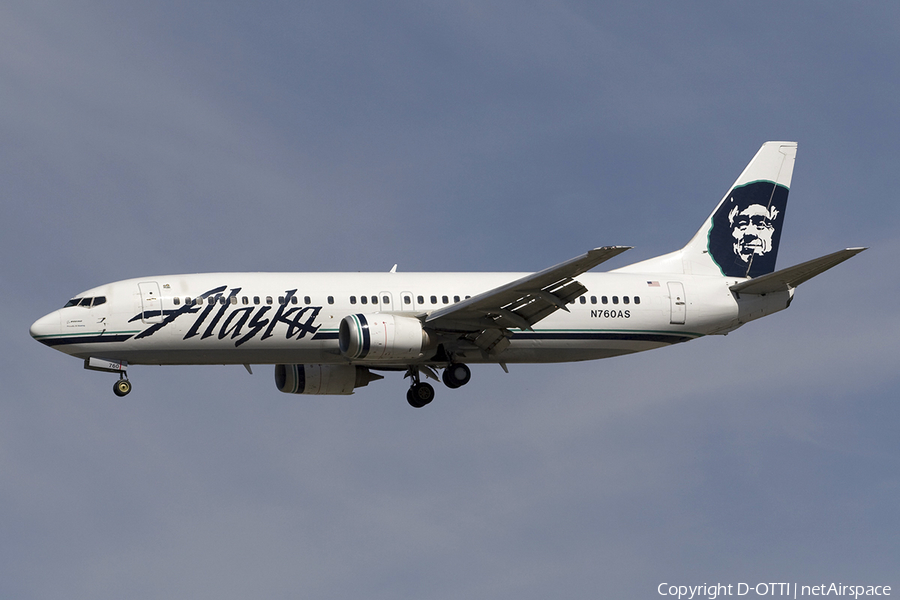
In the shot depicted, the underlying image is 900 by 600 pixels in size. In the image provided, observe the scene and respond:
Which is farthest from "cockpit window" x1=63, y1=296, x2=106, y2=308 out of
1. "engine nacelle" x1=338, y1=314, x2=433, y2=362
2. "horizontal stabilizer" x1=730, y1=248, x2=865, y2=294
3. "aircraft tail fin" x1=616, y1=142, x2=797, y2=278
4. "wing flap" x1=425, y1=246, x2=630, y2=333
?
"horizontal stabilizer" x1=730, y1=248, x2=865, y2=294

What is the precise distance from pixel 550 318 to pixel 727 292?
7.04 meters

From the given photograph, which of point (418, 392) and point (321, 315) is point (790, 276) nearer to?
point (418, 392)

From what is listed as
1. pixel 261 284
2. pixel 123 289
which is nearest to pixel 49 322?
pixel 123 289

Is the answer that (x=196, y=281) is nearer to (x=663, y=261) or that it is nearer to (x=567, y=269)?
(x=567, y=269)

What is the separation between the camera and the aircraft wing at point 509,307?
3644 centimetres

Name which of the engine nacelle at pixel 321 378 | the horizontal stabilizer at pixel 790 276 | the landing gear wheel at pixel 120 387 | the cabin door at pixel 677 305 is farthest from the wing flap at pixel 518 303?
the landing gear wheel at pixel 120 387

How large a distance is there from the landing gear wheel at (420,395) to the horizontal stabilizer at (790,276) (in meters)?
11.5

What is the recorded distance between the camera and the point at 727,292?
4400cm

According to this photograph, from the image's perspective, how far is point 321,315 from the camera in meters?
39.8

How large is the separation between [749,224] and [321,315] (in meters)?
17.8

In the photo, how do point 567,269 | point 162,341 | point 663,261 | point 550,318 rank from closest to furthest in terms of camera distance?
point 567,269, point 162,341, point 550,318, point 663,261

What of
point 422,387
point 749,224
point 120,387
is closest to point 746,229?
point 749,224

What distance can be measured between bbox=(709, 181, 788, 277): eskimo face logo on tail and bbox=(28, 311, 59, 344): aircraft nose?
23859 mm

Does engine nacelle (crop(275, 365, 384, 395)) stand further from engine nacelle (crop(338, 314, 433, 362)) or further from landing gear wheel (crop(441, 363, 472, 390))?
engine nacelle (crop(338, 314, 433, 362))
